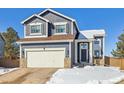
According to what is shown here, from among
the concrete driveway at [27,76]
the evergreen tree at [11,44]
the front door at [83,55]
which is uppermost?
the evergreen tree at [11,44]

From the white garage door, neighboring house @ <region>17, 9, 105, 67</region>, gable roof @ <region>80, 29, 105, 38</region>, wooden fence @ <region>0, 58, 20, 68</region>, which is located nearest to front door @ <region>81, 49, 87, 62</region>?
neighboring house @ <region>17, 9, 105, 67</region>

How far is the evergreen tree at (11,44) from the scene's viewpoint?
33.7 feet

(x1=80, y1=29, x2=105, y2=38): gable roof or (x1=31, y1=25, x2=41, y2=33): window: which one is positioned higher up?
(x1=31, y1=25, x2=41, y2=33): window

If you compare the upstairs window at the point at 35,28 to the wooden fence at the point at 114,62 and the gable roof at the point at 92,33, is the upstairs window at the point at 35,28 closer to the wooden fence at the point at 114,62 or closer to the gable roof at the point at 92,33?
the gable roof at the point at 92,33

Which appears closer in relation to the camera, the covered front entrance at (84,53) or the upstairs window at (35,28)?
the covered front entrance at (84,53)

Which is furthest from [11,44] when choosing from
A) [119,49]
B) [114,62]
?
[119,49]

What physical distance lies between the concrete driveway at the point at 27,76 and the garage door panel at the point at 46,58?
34 cm

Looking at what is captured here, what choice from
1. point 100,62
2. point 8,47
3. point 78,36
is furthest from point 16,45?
point 100,62

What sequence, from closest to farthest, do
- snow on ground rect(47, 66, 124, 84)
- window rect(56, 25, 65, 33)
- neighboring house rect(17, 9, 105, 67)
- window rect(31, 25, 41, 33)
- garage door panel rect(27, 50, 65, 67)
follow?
1. snow on ground rect(47, 66, 124, 84)
2. neighboring house rect(17, 9, 105, 67)
3. garage door panel rect(27, 50, 65, 67)
4. window rect(31, 25, 41, 33)
5. window rect(56, 25, 65, 33)

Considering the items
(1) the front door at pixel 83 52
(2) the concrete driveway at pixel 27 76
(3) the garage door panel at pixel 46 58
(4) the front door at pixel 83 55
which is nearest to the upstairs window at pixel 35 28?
(3) the garage door panel at pixel 46 58

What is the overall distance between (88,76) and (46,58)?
6.88 feet

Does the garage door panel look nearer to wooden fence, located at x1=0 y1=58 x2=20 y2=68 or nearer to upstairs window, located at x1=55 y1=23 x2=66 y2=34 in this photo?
wooden fence, located at x1=0 y1=58 x2=20 y2=68

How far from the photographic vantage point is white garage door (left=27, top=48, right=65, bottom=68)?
10.7m

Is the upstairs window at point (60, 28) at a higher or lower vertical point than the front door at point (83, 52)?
higher
